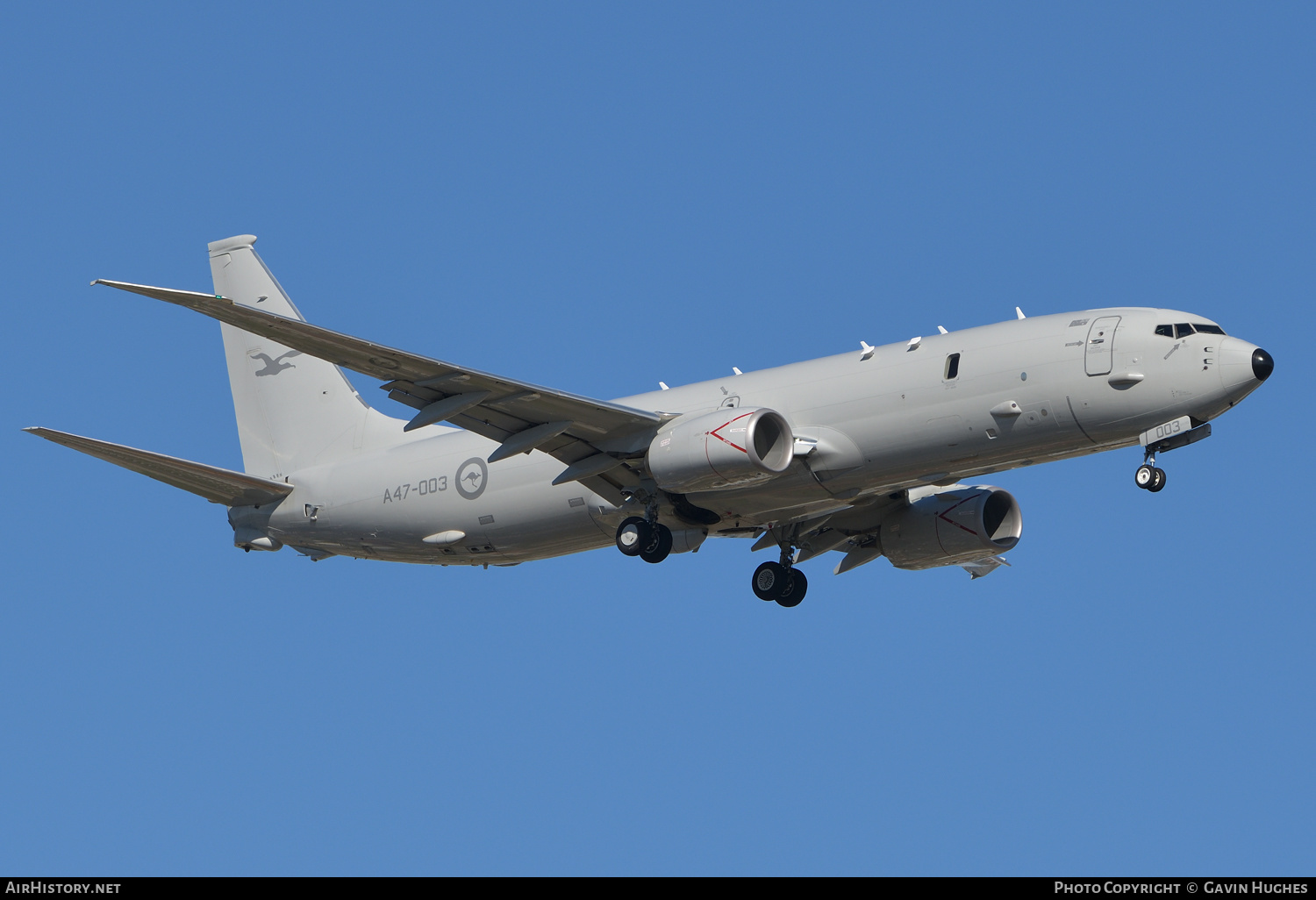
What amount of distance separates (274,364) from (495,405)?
13.7 m

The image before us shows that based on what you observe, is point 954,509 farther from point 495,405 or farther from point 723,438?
point 495,405

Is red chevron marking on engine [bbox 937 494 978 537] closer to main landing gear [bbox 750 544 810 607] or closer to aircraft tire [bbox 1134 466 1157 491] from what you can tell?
main landing gear [bbox 750 544 810 607]

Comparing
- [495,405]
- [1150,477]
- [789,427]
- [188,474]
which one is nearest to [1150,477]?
[1150,477]

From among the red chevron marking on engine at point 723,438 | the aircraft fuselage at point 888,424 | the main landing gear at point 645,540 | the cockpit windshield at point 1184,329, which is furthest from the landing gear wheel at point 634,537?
the cockpit windshield at point 1184,329

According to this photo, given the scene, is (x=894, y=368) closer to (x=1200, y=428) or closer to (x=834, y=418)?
(x=834, y=418)

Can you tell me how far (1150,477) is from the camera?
32812 millimetres

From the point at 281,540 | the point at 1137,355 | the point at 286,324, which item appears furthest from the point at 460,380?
the point at 1137,355

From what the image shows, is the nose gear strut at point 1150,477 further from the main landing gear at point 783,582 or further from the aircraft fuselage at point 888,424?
the main landing gear at point 783,582

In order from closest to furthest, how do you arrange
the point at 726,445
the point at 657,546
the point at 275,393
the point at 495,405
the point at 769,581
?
the point at 726,445, the point at 495,405, the point at 657,546, the point at 769,581, the point at 275,393

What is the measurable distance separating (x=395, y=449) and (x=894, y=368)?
14.4 m

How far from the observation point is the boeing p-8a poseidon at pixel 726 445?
33.5 m

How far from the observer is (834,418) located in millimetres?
35844
